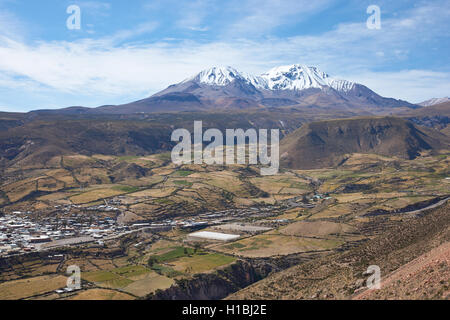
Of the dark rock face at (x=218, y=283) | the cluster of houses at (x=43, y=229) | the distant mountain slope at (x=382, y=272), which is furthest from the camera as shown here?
the cluster of houses at (x=43, y=229)

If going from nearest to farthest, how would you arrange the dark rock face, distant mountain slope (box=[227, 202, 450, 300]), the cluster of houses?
distant mountain slope (box=[227, 202, 450, 300]) < the dark rock face < the cluster of houses

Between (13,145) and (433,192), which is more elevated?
(13,145)

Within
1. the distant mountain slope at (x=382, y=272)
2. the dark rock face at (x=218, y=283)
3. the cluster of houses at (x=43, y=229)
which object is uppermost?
the distant mountain slope at (x=382, y=272)

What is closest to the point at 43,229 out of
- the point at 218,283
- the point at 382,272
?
the point at 218,283

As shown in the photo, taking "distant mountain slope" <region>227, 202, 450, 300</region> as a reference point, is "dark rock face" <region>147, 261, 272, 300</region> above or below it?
below

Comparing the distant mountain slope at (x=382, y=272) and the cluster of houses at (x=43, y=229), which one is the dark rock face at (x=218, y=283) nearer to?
the distant mountain slope at (x=382, y=272)

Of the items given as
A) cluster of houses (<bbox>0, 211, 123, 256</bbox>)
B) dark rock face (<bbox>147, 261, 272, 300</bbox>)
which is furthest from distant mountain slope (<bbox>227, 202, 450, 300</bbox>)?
cluster of houses (<bbox>0, 211, 123, 256</bbox>)

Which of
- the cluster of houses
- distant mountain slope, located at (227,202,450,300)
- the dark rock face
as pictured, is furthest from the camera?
the cluster of houses

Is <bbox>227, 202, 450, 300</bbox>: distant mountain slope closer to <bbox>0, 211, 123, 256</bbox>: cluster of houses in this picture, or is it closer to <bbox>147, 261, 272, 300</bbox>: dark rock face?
<bbox>147, 261, 272, 300</bbox>: dark rock face

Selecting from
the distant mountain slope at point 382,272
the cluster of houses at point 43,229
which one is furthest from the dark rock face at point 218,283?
the cluster of houses at point 43,229
